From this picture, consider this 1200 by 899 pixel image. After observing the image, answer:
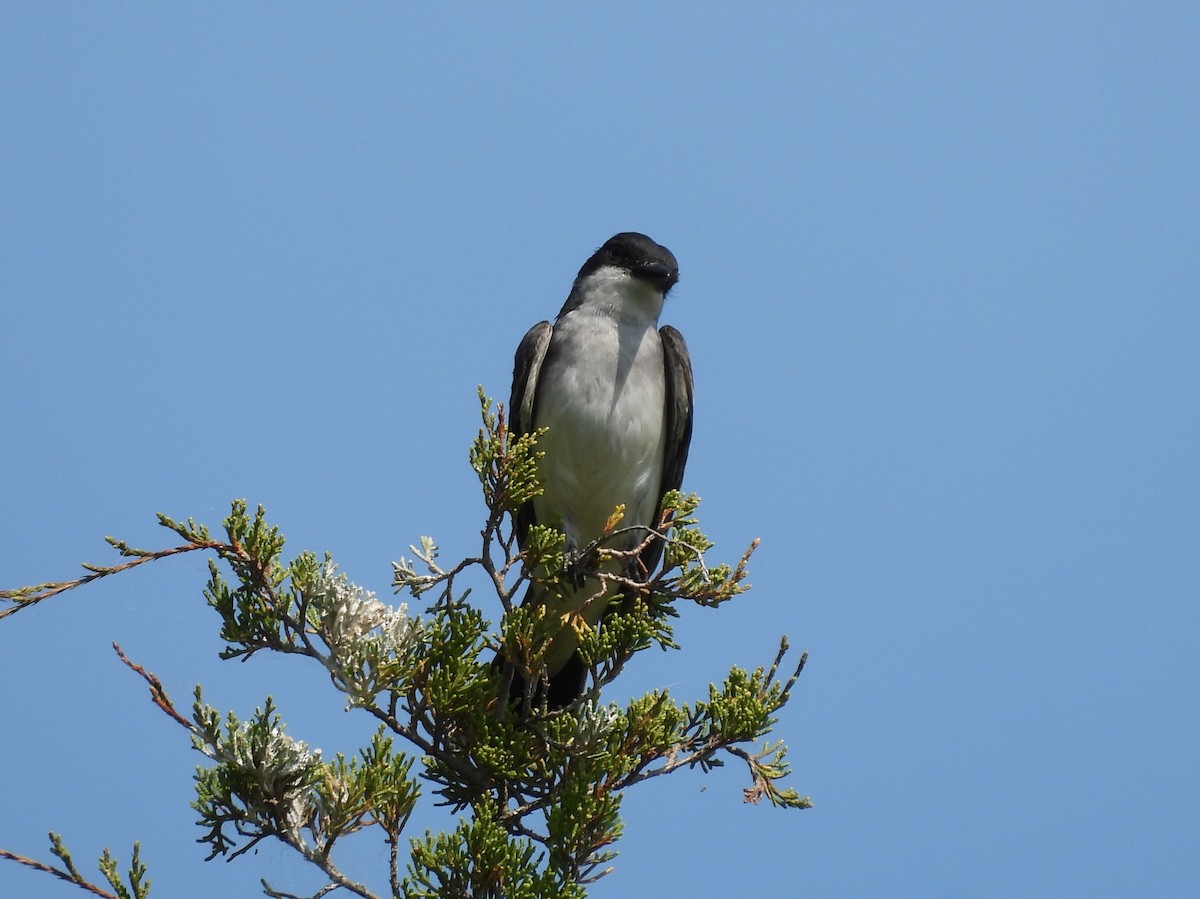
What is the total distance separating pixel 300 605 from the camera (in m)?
3.68

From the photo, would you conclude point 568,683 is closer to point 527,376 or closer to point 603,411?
point 603,411

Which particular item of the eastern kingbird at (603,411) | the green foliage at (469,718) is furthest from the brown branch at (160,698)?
the eastern kingbird at (603,411)

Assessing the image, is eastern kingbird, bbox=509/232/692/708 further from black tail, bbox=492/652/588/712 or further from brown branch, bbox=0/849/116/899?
brown branch, bbox=0/849/116/899

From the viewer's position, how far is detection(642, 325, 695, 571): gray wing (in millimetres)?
5480

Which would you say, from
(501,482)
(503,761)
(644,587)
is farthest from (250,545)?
(644,587)

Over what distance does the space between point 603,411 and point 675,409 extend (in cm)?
48

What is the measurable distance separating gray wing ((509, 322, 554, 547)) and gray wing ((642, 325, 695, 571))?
558 millimetres

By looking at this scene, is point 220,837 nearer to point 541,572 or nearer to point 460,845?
point 460,845

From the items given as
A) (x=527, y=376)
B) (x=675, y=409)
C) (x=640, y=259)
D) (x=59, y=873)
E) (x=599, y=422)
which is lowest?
(x=59, y=873)

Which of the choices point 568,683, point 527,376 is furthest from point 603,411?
point 568,683

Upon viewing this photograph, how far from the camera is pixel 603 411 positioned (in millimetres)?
5137

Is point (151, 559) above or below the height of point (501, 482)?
below

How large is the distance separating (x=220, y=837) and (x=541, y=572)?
1.28 meters

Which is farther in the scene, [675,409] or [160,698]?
[675,409]
